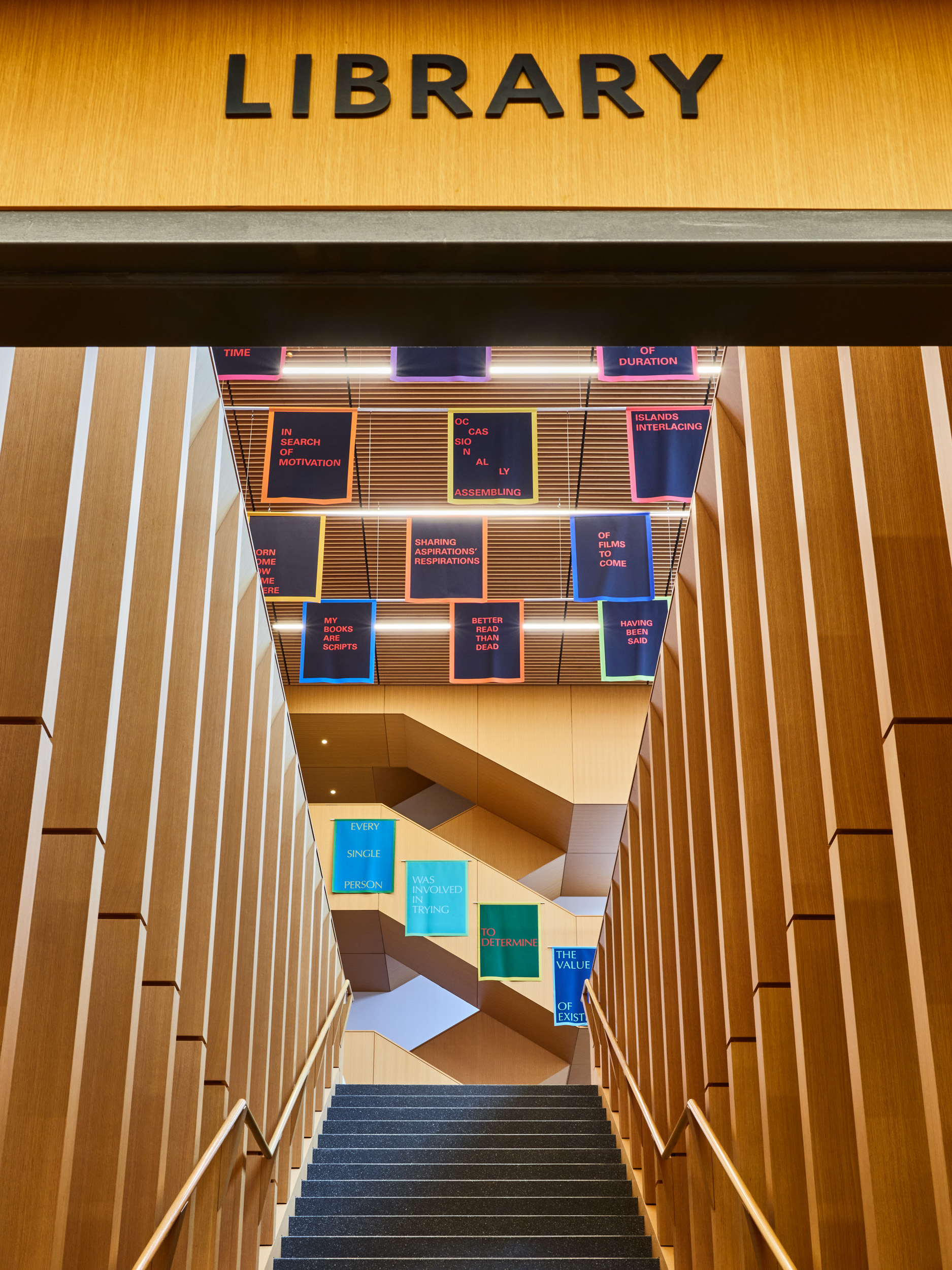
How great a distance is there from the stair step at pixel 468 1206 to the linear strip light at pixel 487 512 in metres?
7.21

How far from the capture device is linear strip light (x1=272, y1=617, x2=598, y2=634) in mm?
14109

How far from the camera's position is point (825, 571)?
321cm

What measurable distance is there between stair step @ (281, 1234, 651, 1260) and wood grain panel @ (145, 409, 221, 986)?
2.24 m

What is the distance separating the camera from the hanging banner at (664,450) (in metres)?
8.12

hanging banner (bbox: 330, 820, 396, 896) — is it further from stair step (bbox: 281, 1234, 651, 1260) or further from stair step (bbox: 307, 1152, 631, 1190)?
stair step (bbox: 281, 1234, 651, 1260)

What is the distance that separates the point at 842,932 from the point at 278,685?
383cm

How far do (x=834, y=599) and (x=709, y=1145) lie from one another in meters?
2.12

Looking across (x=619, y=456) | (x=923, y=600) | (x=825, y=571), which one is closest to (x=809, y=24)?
(x=923, y=600)

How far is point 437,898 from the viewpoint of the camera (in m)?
14.6

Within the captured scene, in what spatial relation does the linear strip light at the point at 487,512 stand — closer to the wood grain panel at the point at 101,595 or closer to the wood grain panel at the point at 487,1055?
the wood grain panel at the point at 487,1055

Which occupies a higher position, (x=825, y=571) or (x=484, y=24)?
(x=484, y=24)

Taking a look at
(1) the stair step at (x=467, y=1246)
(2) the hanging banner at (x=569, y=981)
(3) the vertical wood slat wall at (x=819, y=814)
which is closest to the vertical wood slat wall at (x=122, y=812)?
(1) the stair step at (x=467, y=1246)

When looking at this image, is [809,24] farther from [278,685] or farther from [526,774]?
[526,774]

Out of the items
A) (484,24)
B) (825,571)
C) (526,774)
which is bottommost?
(825,571)
